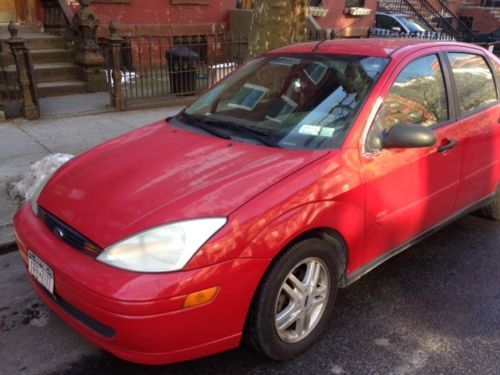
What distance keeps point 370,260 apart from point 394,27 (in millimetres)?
16728

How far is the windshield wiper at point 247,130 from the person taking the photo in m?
3.03

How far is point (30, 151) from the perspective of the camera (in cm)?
600

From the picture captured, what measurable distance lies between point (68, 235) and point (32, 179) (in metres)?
2.53

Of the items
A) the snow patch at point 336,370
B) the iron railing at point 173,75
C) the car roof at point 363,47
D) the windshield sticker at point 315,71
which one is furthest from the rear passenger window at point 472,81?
the iron railing at point 173,75

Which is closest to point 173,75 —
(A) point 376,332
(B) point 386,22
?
(A) point 376,332

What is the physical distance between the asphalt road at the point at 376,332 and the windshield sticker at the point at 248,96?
1448 millimetres

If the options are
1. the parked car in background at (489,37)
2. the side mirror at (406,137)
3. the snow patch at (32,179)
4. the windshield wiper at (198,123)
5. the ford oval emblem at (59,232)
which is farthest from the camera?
the parked car in background at (489,37)

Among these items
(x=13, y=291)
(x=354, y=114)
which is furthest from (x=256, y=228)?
(x=13, y=291)

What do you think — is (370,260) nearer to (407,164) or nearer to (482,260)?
(407,164)

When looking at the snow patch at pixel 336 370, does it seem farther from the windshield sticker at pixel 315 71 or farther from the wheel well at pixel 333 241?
the windshield sticker at pixel 315 71

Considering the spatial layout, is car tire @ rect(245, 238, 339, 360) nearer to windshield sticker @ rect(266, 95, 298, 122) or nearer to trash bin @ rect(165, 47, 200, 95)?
windshield sticker @ rect(266, 95, 298, 122)

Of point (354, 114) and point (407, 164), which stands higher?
point (354, 114)

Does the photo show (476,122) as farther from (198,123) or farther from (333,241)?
(198,123)

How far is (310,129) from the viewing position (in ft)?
9.98
